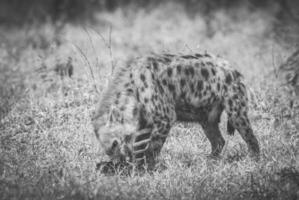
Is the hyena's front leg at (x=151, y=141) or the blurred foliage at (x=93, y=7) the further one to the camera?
the blurred foliage at (x=93, y=7)

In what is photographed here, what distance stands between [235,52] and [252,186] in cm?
621

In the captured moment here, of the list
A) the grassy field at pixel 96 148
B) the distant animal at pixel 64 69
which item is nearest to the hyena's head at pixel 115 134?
the grassy field at pixel 96 148

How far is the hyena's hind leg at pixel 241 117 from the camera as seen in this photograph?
538cm

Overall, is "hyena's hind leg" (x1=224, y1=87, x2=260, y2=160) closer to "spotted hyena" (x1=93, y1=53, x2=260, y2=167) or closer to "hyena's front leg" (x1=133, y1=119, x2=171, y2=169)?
"spotted hyena" (x1=93, y1=53, x2=260, y2=167)

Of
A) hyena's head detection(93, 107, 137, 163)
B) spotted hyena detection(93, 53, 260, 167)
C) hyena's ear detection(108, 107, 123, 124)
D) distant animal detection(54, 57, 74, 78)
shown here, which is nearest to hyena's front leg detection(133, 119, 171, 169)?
spotted hyena detection(93, 53, 260, 167)

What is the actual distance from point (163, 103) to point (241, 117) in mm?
931

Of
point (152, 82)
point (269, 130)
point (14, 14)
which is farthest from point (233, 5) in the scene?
point (152, 82)

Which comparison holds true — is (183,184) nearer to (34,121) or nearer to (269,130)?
(269,130)

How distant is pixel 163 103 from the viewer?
4988 mm

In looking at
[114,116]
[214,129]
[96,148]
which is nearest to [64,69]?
[96,148]

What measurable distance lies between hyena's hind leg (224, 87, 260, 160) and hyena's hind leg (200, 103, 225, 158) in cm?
14

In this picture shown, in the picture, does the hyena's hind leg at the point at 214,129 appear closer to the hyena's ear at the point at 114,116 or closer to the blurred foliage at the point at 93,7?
the hyena's ear at the point at 114,116

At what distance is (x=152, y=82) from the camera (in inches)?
197

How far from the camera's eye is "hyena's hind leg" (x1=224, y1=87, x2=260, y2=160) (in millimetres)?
5379
